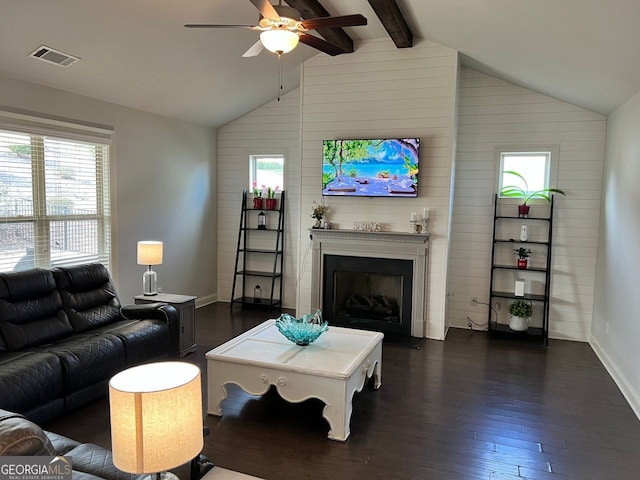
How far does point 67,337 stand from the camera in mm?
3877

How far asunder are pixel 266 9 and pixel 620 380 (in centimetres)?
422

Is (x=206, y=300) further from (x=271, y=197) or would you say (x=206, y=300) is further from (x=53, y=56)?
(x=53, y=56)

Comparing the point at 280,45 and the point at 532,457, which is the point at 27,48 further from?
the point at 532,457

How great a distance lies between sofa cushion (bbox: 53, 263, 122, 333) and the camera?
4.06 meters

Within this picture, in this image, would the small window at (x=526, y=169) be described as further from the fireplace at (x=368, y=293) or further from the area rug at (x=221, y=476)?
the area rug at (x=221, y=476)

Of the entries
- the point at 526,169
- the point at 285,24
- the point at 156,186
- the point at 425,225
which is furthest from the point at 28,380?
the point at 526,169

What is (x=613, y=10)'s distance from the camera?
286 cm

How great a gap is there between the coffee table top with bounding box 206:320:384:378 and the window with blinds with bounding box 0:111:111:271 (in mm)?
2248

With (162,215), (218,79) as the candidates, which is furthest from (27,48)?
(162,215)

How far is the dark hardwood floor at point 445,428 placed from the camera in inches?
113

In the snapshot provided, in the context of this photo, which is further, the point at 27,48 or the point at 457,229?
the point at 457,229

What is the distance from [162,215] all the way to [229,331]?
1725mm

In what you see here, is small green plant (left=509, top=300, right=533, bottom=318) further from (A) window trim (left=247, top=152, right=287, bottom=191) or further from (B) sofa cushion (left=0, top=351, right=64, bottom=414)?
(B) sofa cushion (left=0, top=351, right=64, bottom=414)

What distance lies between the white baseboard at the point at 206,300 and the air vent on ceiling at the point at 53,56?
11.8 feet
